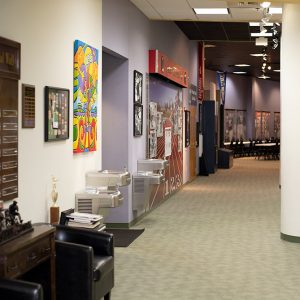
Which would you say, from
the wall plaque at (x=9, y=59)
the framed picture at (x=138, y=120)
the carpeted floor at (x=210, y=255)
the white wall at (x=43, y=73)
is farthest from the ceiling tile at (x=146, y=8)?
the wall plaque at (x=9, y=59)

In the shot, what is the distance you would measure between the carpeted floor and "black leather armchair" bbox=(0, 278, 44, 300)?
2375 millimetres

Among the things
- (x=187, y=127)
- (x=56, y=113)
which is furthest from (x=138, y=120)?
(x=187, y=127)

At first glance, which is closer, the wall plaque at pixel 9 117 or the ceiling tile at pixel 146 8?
the wall plaque at pixel 9 117

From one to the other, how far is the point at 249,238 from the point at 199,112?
10564 millimetres

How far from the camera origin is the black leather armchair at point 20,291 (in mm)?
3637

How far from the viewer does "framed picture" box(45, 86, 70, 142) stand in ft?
20.1

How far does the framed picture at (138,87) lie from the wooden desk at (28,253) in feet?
18.8

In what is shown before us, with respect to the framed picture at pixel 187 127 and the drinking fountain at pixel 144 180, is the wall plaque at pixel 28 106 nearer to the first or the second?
the drinking fountain at pixel 144 180

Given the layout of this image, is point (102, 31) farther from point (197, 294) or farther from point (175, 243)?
point (197, 294)

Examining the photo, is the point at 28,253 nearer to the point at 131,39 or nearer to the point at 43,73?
the point at 43,73

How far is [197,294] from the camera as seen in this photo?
6102 mm

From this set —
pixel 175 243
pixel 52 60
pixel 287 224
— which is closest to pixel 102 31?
pixel 52 60

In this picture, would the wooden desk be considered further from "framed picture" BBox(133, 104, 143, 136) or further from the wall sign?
the wall sign

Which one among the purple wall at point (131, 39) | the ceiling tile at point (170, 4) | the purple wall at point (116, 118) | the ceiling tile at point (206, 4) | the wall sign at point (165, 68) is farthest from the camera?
the wall sign at point (165, 68)
